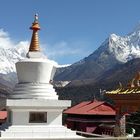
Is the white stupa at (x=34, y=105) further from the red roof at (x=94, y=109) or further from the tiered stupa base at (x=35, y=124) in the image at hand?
the red roof at (x=94, y=109)

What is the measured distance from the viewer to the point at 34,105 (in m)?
→ 18.3

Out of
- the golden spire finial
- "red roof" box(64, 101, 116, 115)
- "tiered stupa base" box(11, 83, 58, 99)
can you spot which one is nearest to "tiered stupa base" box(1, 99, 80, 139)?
"tiered stupa base" box(11, 83, 58, 99)

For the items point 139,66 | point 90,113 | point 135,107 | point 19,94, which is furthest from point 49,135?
point 139,66

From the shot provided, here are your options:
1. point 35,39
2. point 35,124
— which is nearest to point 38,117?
point 35,124

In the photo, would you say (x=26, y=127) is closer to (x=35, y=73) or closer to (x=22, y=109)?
(x=22, y=109)

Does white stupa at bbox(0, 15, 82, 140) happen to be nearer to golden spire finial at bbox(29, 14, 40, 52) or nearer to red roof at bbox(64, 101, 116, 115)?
golden spire finial at bbox(29, 14, 40, 52)

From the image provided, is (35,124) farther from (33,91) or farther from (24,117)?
(33,91)

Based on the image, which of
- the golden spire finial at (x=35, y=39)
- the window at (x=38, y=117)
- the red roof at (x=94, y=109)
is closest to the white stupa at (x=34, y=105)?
the window at (x=38, y=117)

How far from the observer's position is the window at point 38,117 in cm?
1875

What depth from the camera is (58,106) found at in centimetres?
1870

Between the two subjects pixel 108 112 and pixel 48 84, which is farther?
pixel 108 112

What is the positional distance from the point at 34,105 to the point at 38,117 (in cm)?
79

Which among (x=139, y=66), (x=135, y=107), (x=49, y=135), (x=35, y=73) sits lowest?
(x=49, y=135)

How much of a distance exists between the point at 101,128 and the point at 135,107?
14656mm
